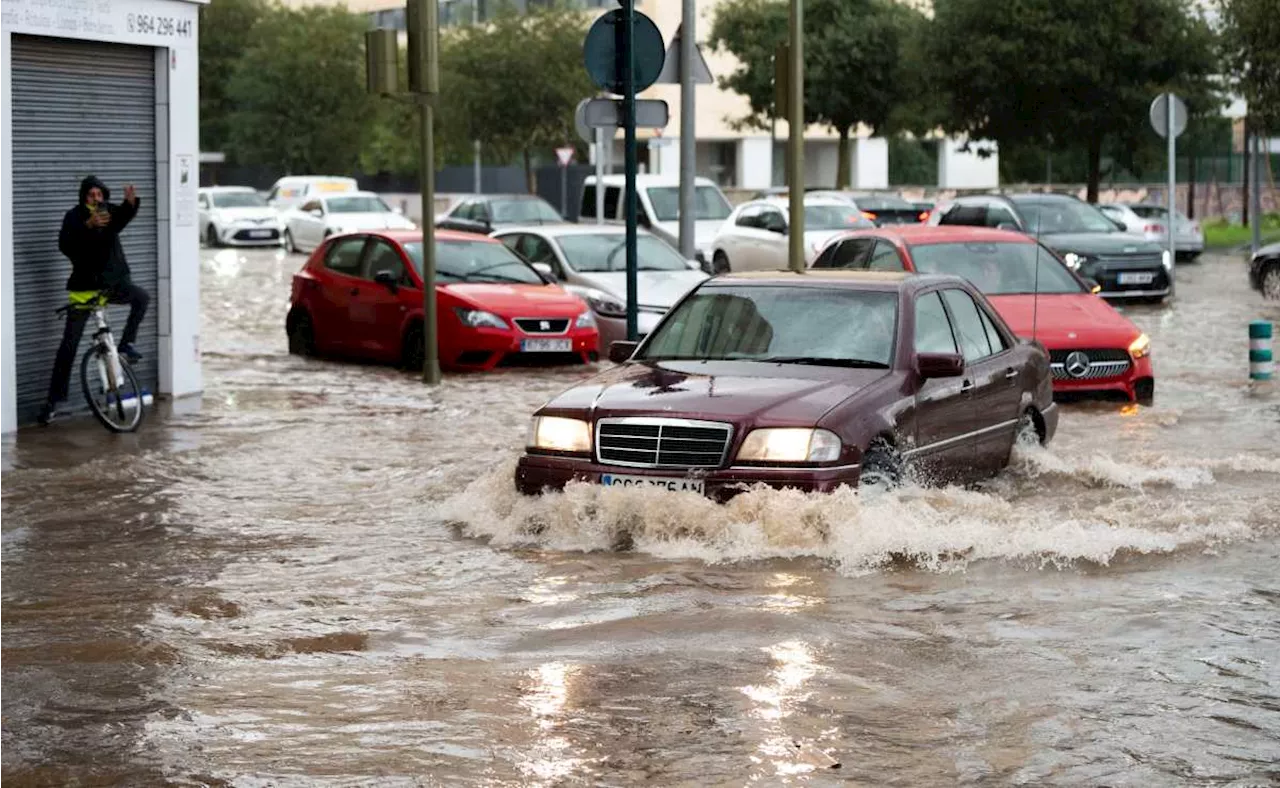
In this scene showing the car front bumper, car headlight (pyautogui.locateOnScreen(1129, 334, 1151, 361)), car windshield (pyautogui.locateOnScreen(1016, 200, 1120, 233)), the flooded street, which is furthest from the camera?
car windshield (pyautogui.locateOnScreen(1016, 200, 1120, 233))

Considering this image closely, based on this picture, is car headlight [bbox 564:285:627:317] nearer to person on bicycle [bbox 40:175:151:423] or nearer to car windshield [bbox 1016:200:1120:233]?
person on bicycle [bbox 40:175:151:423]

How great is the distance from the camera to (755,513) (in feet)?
34.7

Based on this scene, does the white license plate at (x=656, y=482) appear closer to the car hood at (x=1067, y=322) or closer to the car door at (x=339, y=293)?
the car hood at (x=1067, y=322)

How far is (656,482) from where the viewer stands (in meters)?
10.8

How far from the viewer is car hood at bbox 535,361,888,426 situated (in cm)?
1084

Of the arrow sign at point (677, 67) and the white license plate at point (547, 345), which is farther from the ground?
the arrow sign at point (677, 67)

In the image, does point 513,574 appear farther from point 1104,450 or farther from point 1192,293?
point 1192,293

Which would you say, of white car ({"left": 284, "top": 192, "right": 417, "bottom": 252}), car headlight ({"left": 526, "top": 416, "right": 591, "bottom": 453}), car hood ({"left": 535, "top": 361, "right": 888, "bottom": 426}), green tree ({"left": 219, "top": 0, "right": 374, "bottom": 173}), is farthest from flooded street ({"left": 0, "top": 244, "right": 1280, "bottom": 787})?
green tree ({"left": 219, "top": 0, "right": 374, "bottom": 173})

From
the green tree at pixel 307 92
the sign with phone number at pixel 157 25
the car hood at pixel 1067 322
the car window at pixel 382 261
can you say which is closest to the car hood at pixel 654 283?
the car window at pixel 382 261

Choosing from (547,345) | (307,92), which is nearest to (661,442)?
(547,345)

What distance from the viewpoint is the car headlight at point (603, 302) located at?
907 inches

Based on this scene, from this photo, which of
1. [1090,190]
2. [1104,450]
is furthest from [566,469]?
[1090,190]

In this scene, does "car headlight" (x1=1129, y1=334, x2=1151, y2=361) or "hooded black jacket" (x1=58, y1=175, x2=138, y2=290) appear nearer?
"hooded black jacket" (x1=58, y1=175, x2=138, y2=290)

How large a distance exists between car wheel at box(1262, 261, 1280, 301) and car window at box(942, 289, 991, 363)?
18.0m
